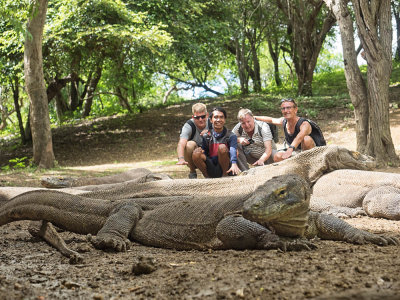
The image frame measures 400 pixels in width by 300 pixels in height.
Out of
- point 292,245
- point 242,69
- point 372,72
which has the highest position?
point 242,69

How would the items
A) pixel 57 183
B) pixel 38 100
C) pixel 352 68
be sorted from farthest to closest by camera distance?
pixel 38 100 < pixel 352 68 < pixel 57 183

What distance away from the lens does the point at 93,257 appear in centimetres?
300

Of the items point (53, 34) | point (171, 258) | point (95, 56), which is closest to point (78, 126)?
point (95, 56)

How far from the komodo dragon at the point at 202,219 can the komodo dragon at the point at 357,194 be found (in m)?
1.28

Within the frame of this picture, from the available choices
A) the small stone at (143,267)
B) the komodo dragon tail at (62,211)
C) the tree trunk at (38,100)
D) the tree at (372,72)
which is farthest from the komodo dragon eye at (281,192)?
the tree trunk at (38,100)

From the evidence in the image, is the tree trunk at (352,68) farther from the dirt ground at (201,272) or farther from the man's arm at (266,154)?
the dirt ground at (201,272)

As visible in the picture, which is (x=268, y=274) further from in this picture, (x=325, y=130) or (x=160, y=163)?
(x=325, y=130)

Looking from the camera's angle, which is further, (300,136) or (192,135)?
(192,135)

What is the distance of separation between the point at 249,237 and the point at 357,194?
2.08m

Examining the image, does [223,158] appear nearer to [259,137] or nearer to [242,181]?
[259,137]

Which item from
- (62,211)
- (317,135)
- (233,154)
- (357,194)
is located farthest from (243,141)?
(62,211)

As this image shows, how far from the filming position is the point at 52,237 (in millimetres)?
3430

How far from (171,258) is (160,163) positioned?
707cm

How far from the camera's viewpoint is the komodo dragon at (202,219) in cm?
274
